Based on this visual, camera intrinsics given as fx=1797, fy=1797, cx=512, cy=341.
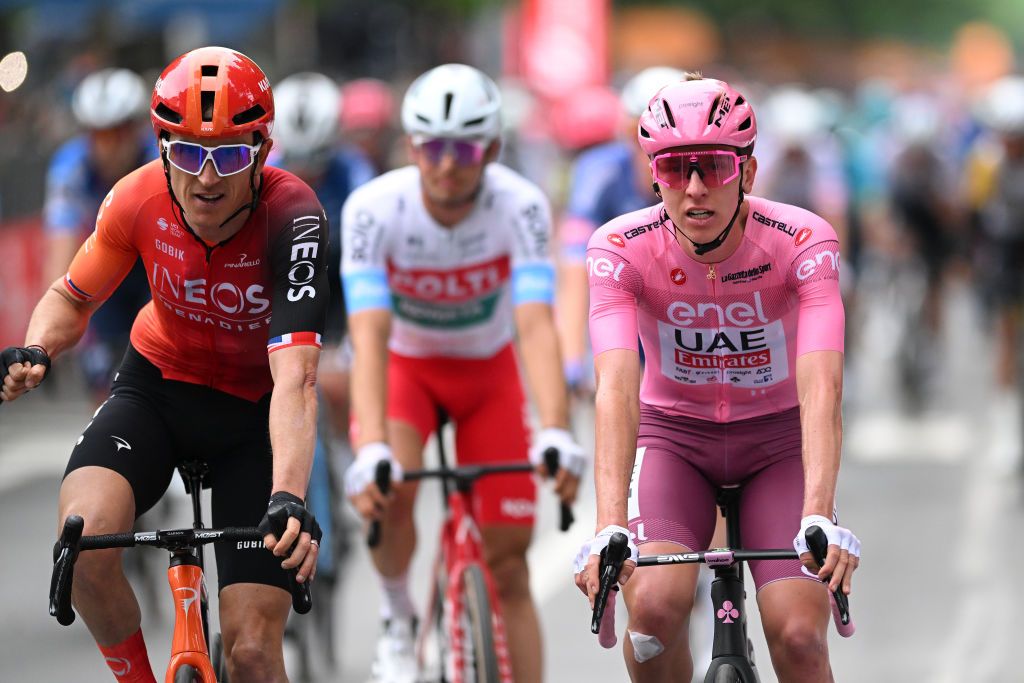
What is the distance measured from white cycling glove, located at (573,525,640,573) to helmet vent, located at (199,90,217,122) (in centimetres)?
157

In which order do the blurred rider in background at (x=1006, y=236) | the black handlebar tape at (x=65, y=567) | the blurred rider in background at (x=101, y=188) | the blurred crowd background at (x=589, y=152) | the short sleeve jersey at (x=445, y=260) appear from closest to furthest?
the black handlebar tape at (x=65, y=567) < the short sleeve jersey at (x=445, y=260) < the blurred rider in background at (x=101, y=188) < the blurred crowd background at (x=589, y=152) < the blurred rider in background at (x=1006, y=236)

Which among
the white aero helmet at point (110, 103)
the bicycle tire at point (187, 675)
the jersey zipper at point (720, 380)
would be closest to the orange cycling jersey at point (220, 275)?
the bicycle tire at point (187, 675)

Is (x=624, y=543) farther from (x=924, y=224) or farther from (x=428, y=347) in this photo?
(x=924, y=224)

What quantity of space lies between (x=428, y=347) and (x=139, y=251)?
1.99 metres

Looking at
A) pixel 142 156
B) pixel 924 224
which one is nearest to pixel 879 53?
pixel 924 224

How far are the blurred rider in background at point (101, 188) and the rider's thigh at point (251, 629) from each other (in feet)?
14.8

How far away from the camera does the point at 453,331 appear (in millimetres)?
7191

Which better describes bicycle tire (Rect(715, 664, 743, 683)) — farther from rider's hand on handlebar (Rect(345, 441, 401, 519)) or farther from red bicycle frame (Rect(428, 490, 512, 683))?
rider's hand on handlebar (Rect(345, 441, 401, 519))

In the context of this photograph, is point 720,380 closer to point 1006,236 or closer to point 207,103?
point 207,103

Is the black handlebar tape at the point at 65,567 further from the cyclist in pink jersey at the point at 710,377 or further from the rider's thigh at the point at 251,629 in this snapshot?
the cyclist in pink jersey at the point at 710,377

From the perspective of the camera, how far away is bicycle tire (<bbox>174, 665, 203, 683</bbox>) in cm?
492

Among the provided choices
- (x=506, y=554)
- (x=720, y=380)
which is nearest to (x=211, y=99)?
(x=720, y=380)

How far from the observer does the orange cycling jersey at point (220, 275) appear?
203 inches

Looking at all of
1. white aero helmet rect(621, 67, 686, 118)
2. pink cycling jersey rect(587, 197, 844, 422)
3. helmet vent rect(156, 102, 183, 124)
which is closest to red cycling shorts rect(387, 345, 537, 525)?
white aero helmet rect(621, 67, 686, 118)
